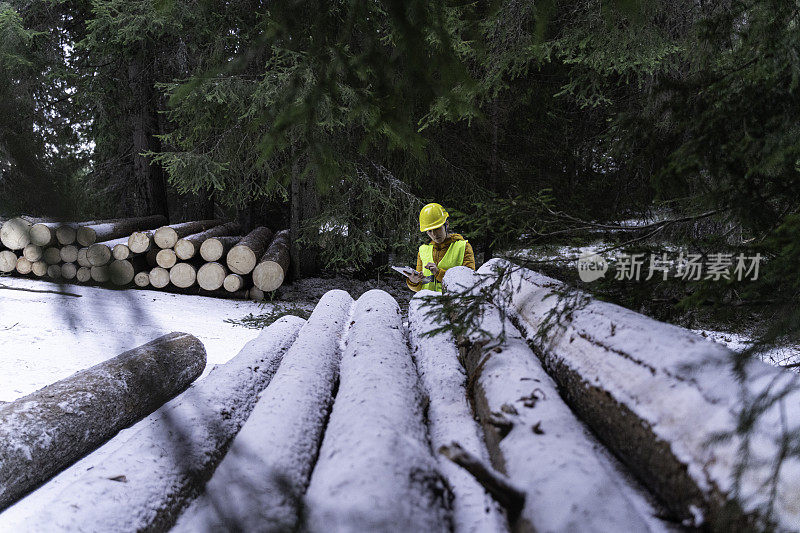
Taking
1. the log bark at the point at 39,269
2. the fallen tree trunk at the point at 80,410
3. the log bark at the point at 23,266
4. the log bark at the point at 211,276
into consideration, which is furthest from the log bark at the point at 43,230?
the log bark at the point at 23,266

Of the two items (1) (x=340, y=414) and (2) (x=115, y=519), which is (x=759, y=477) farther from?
(2) (x=115, y=519)

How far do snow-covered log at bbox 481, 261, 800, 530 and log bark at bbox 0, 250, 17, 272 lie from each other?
8.59 m

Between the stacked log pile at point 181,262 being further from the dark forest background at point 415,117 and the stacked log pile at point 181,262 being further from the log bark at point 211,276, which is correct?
the dark forest background at point 415,117

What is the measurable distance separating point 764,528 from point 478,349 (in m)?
1.40

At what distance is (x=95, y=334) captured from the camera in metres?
5.13

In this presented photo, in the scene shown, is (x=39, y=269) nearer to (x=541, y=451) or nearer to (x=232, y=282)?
(x=232, y=282)

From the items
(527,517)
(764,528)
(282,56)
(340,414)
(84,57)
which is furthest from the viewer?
(84,57)

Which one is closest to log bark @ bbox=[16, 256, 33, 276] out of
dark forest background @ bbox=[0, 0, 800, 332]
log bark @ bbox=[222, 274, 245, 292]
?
dark forest background @ bbox=[0, 0, 800, 332]

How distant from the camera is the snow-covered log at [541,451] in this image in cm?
109

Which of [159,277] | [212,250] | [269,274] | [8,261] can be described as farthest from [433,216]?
[8,261]

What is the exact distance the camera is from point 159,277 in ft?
23.1

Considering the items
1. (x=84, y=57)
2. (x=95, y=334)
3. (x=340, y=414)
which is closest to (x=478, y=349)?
(x=340, y=414)

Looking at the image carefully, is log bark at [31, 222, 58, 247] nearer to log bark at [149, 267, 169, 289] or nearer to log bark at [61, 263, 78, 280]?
log bark at [61, 263, 78, 280]

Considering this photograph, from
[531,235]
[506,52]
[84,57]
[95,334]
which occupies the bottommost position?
[95,334]
